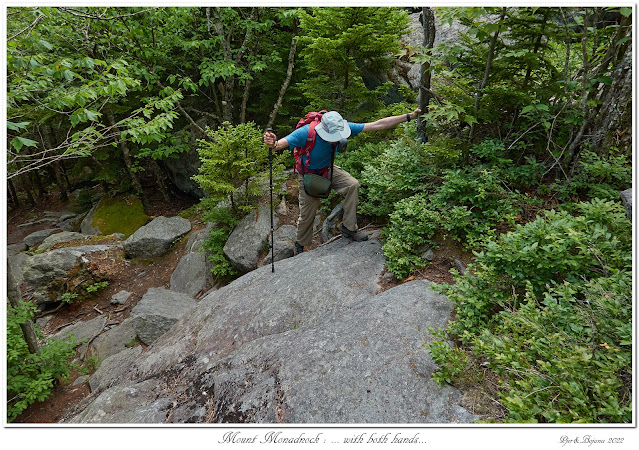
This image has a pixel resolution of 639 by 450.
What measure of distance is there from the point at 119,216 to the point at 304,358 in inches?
540

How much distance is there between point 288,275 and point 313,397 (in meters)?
2.95

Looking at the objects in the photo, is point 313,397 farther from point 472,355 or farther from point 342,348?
point 472,355

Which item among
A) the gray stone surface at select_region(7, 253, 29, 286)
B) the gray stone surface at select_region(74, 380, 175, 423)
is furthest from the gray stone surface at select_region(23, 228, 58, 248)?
the gray stone surface at select_region(74, 380, 175, 423)

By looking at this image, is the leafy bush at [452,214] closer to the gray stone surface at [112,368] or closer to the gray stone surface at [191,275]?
the gray stone surface at [112,368]

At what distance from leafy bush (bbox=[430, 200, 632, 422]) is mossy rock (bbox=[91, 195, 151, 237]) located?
1385 centimetres

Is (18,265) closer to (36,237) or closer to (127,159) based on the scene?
(36,237)

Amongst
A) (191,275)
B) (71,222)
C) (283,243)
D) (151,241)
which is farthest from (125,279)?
(71,222)

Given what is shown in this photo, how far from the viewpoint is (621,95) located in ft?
15.0

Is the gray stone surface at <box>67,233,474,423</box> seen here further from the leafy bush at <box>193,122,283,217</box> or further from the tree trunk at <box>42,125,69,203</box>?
the tree trunk at <box>42,125,69,203</box>

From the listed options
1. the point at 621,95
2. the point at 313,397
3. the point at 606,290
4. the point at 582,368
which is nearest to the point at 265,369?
the point at 313,397

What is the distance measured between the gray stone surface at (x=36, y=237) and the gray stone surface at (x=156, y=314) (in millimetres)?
11160

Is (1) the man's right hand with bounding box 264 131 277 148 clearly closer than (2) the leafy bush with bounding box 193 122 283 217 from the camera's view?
Yes

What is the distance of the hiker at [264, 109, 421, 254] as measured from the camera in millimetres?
5688

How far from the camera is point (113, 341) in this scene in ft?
26.1
